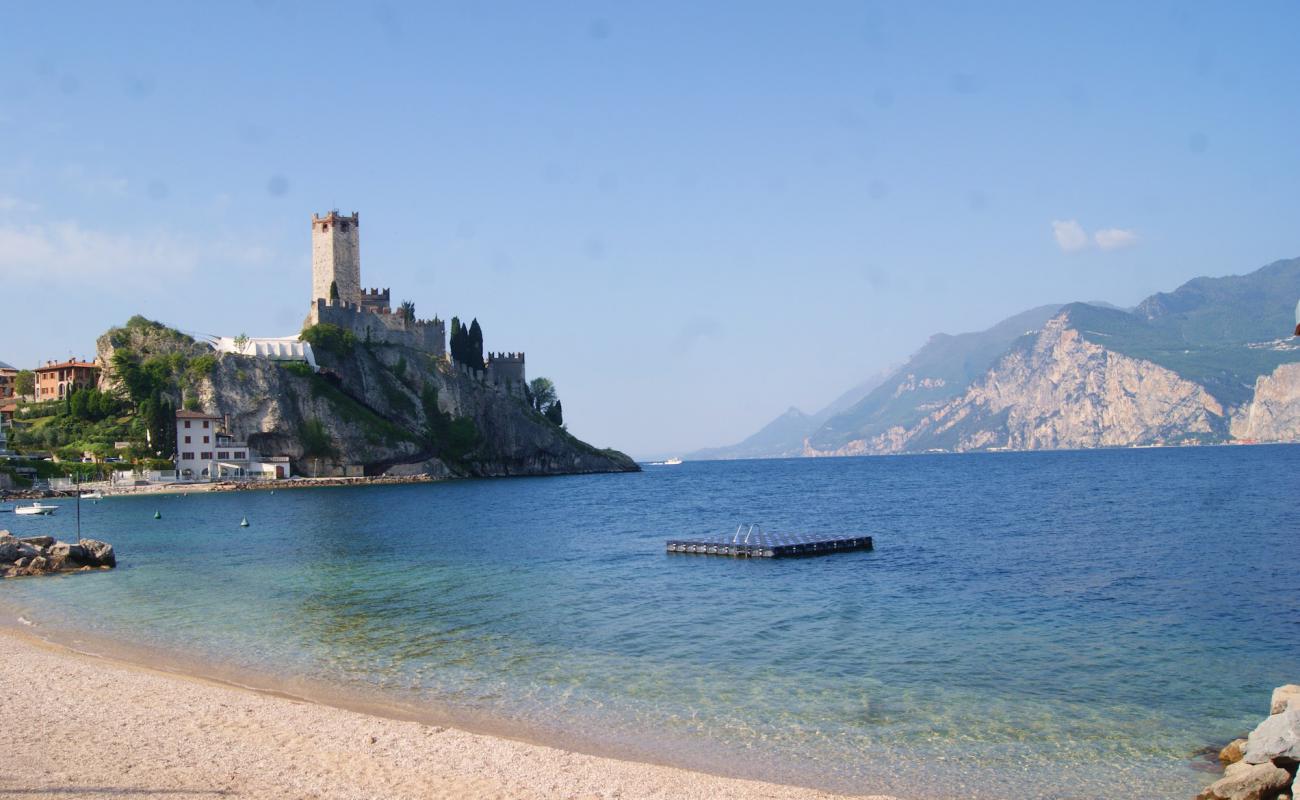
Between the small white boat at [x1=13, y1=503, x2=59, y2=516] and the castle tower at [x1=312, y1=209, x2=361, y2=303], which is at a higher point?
the castle tower at [x1=312, y1=209, x2=361, y2=303]

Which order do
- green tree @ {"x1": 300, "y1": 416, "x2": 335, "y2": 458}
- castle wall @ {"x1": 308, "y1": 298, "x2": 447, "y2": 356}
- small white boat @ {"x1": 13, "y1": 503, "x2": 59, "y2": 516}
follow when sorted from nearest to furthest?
small white boat @ {"x1": 13, "y1": 503, "x2": 59, "y2": 516} → green tree @ {"x1": 300, "y1": 416, "x2": 335, "y2": 458} → castle wall @ {"x1": 308, "y1": 298, "x2": 447, "y2": 356}

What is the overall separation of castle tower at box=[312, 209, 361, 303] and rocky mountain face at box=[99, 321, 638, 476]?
44.1 feet

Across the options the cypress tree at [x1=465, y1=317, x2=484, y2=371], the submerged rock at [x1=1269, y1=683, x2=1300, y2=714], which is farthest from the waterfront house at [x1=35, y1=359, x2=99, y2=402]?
the submerged rock at [x1=1269, y1=683, x2=1300, y2=714]

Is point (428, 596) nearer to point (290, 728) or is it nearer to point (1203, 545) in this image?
point (290, 728)

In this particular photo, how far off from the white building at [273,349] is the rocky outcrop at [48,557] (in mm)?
75701

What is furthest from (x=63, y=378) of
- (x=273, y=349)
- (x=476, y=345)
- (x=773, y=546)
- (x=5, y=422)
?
(x=773, y=546)

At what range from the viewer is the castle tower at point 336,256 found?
424ft

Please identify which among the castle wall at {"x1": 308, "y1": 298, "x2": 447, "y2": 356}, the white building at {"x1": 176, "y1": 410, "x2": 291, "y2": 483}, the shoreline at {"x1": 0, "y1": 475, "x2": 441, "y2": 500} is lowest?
the shoreline at {"x1": 0, "y1": 475, "x2": 441, "y2": 500}

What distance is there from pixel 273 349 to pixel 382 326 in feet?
52.3

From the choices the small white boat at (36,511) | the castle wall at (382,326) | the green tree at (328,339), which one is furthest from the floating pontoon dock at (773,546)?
the castle wall at (382,326)

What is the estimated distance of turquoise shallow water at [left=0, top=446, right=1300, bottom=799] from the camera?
14008mm

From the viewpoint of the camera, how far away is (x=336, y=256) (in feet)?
424

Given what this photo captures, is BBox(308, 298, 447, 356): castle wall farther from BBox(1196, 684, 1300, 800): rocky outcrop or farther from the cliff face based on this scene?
BBox(1196, 684, 1300, 800): rocky outcrop

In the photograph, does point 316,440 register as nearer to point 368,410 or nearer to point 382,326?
point 368,410
